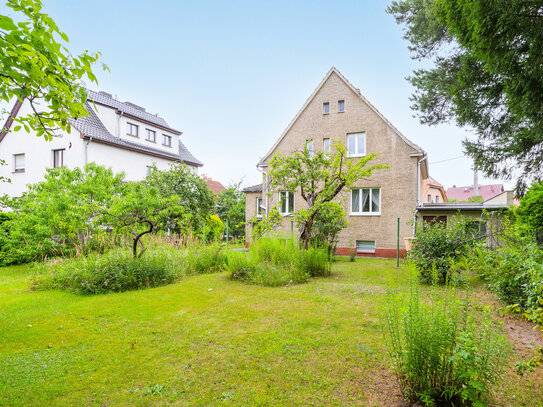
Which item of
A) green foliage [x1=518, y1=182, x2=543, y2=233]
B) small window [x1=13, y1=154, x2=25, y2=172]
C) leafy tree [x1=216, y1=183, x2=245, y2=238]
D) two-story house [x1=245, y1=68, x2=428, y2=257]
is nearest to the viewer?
green foliage [x1=518, y1=182, x2=543, y2=233]

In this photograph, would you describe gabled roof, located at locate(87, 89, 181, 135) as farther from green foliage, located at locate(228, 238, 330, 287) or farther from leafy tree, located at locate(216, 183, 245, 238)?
green foliage, located at locate(228, 238, 330, 287)

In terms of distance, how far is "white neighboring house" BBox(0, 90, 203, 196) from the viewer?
1772 cm

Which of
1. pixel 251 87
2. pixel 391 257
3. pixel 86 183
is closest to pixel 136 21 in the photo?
pixel 86 183

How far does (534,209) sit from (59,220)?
13.8 m

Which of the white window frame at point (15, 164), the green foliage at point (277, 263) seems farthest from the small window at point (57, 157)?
the green foliage at point (277, 263)

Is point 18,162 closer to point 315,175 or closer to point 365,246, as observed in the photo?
point 315,175

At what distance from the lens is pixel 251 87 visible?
1725cm

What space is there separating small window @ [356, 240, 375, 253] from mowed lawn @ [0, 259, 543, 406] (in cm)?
836

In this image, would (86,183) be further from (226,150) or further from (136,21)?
(226,150)

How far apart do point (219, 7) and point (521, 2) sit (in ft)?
30.0

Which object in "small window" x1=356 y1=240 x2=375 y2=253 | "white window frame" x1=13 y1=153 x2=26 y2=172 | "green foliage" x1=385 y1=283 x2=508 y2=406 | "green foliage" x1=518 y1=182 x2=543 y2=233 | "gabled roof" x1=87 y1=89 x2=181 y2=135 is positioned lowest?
"small window" x1=356 y1=240 x2=375 y2=253

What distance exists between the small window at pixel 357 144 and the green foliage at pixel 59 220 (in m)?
11.2

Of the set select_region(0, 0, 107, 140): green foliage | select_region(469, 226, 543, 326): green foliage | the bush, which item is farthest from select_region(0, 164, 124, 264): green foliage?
select_region(469, 226, 543, 326): green foliage

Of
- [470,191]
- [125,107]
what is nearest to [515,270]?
[125,107]
